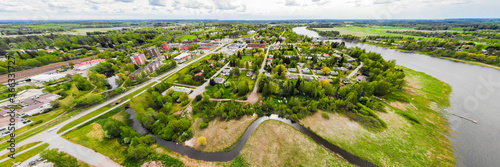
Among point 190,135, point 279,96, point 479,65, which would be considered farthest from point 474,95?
point 190,135

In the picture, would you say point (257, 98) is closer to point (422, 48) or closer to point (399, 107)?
point (399, 107)

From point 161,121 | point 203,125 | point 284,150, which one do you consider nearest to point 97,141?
point 161,121

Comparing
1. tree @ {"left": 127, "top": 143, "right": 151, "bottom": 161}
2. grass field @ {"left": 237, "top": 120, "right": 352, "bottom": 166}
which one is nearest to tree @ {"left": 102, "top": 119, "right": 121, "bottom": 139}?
tree @ {"left": 127, "top": 143, "right": 151, "bottom": 161}

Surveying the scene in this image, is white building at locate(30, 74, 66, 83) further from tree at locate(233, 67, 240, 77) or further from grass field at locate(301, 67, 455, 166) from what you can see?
grass field at locate(301, 67, 455, 166)

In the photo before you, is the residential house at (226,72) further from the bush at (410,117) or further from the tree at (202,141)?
the bush at (410,117)

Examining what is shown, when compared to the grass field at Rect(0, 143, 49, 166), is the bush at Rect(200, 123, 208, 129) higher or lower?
higher

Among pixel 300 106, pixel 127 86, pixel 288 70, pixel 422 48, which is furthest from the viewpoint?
pixel 422 48
